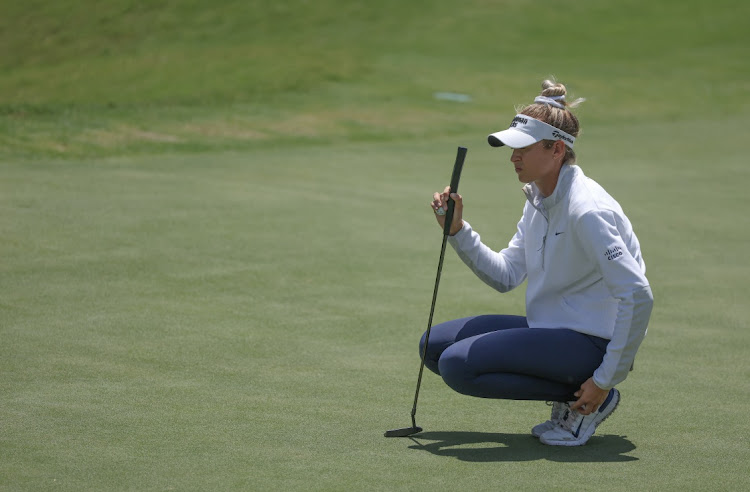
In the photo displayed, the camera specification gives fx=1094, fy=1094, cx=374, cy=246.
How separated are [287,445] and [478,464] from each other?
679 millimetres

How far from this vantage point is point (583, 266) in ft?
13.0

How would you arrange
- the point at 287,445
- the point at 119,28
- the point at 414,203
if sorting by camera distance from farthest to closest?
the point at 119,28
the point at 414,203
the point at 287,445

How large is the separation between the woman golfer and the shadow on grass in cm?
6

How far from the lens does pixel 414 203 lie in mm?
9047

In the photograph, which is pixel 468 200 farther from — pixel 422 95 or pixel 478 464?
pixel 422 95

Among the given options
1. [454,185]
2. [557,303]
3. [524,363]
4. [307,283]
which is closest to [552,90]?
[454,185]

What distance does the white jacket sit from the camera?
147 inches

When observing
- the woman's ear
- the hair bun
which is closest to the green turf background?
the woman's ear

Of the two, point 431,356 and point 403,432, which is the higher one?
point 431,356

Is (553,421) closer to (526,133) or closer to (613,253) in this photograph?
(613,253)

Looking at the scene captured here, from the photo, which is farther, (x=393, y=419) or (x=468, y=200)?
(x=468, y=200)

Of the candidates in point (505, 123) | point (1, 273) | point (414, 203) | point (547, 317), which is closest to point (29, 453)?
point (547, 317)

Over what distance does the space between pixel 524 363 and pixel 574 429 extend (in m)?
0.32

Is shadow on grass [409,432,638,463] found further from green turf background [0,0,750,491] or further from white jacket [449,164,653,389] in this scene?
white jacket [449,164,653,389]
